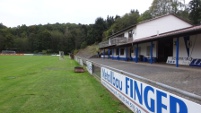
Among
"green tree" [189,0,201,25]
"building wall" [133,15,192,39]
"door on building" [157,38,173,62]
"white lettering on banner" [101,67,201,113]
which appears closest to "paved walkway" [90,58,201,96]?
"white lettering on banner" [101,67,201,113]

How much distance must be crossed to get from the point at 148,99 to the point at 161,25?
2922cm

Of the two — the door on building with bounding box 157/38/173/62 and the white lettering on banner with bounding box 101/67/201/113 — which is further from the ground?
the door on building with bounding box 157/38/173/62

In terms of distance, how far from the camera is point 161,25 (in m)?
32.0

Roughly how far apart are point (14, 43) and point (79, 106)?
115 meters

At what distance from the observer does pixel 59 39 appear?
113500mm

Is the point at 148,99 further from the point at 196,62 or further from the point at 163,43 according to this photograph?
the point at 163,43

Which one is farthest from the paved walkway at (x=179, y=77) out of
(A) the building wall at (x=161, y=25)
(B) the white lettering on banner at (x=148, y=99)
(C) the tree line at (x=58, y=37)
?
(C) the tree line at (x=58, y=37)

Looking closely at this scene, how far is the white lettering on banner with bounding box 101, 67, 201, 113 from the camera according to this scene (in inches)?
125

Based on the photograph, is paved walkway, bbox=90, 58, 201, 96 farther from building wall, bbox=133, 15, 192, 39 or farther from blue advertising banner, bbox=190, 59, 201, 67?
building wall, bbox=133, 15, 192, 39

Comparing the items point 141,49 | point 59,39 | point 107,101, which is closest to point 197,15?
point 141,49

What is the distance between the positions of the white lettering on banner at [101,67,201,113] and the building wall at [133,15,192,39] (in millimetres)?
26373

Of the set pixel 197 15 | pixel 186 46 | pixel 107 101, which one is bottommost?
pixel 107 101

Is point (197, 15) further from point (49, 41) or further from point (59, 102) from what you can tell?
point (49, 41)

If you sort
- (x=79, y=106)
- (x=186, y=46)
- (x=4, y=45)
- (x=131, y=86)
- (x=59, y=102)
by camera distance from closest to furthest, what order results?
(x=131, y=86) < (x=79, y=106) < (x=59, y=102) < (x=186, y=46) < (x=4, y=45)
